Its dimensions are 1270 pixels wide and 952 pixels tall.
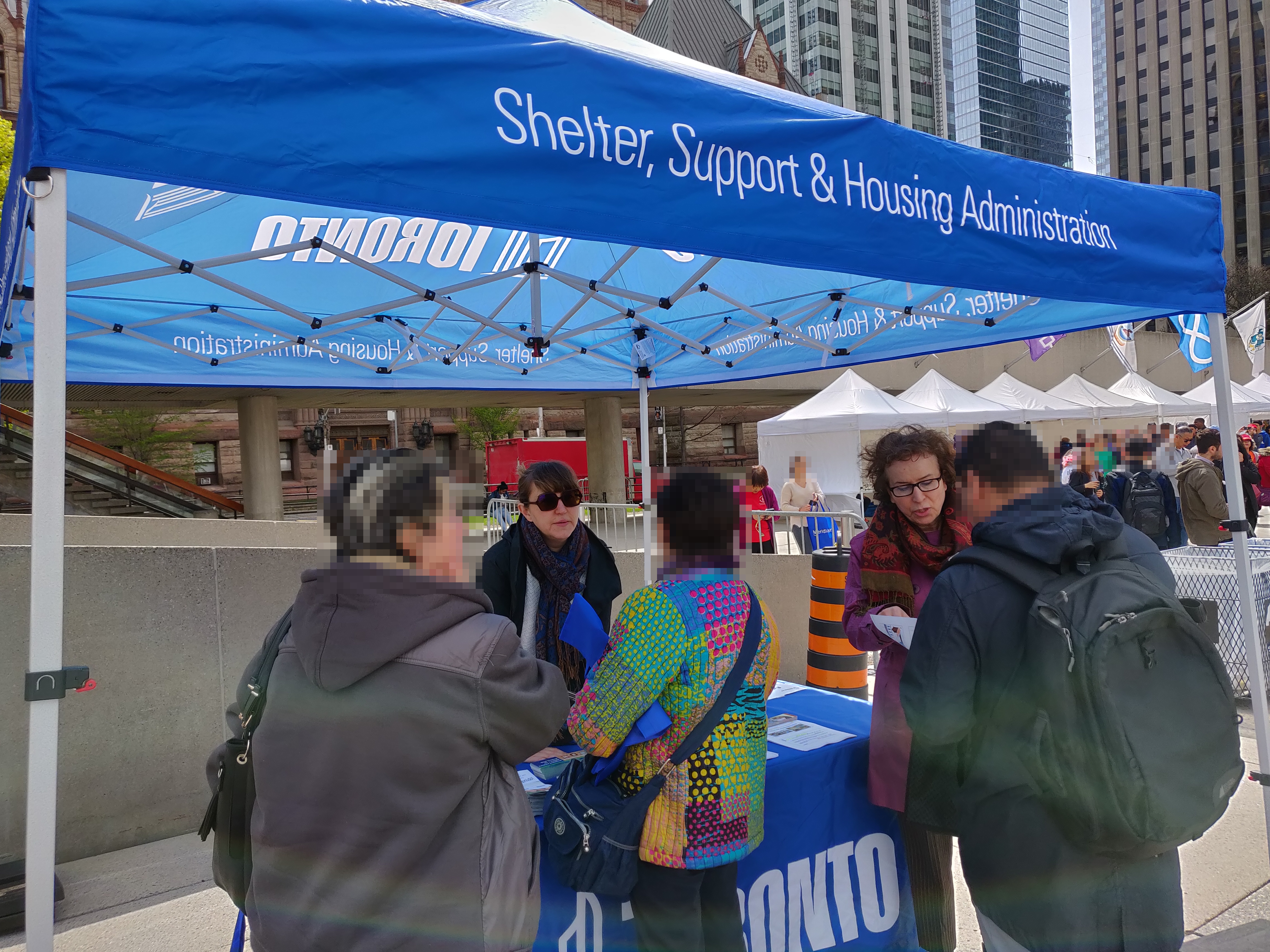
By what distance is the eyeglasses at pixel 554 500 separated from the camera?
3434 mm

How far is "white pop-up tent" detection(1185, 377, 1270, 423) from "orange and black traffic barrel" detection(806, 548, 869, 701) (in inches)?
731

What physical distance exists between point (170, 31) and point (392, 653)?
148 centimetres

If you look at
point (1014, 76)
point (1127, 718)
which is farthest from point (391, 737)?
point (1014, 76)

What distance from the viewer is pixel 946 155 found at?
3.04 m

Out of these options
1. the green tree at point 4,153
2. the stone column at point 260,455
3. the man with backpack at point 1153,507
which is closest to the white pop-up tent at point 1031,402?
the man with backpack at point 1153,507

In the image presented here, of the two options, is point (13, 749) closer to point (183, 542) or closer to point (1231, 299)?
point (183, 542)

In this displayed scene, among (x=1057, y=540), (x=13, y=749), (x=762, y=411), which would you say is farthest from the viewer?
(x=762, y=411)

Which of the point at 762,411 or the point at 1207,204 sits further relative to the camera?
the point at 762,411

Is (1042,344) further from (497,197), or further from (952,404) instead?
(952,404)

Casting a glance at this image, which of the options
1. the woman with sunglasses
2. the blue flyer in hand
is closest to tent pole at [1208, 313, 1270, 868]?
the woman with sunglasses

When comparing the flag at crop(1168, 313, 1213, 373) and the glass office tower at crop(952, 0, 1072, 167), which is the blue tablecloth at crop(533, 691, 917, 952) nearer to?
the flag at crop(1168, 313, 1213, 373)

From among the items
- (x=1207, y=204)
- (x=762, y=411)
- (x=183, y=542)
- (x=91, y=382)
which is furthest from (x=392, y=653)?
(x=762, y=411)

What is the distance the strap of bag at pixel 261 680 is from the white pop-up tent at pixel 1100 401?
871 inches

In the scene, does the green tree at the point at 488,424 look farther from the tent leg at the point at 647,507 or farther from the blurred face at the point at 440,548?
the blurred face at the point at 440,548
